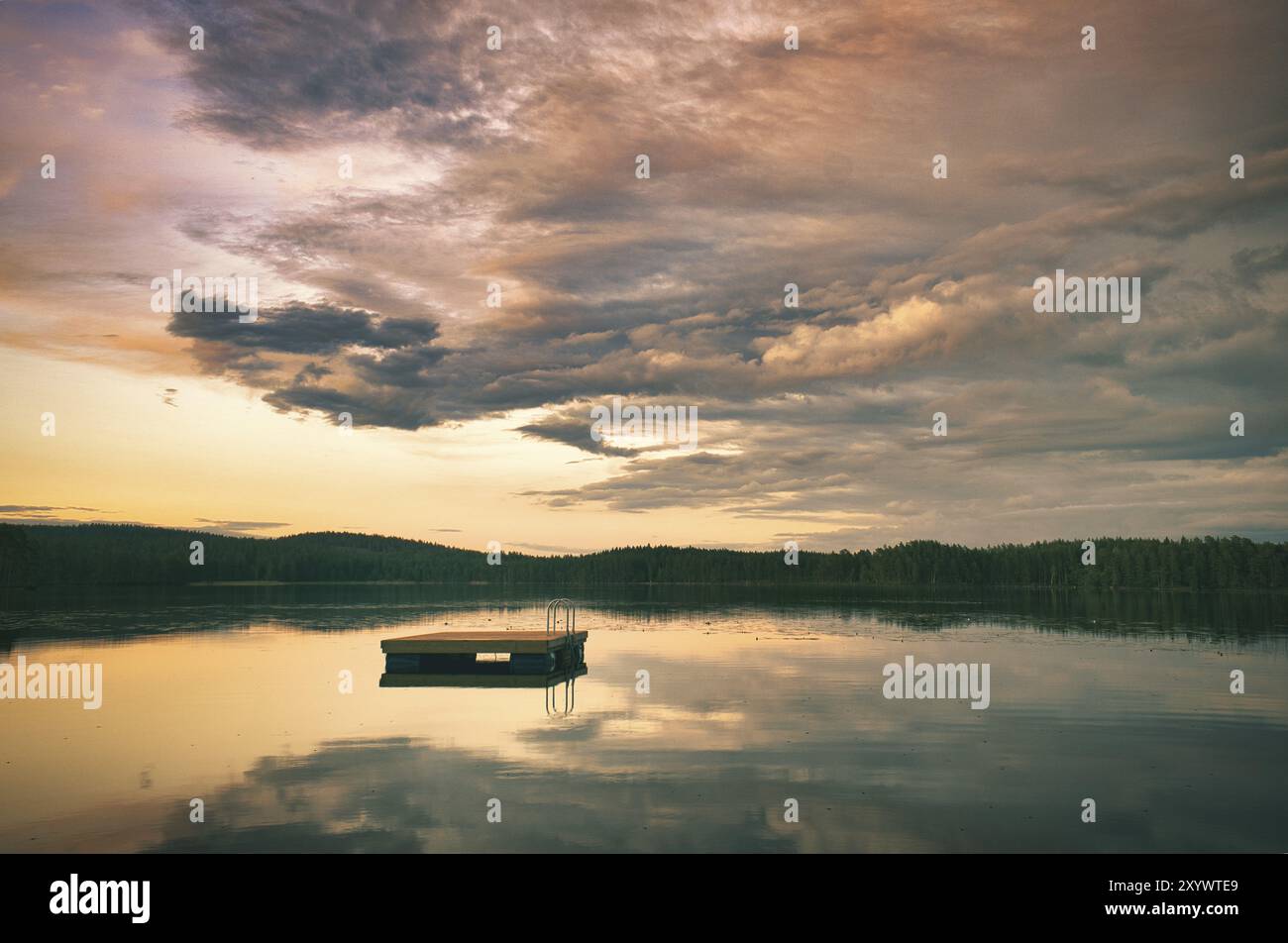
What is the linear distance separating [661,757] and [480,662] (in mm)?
18971

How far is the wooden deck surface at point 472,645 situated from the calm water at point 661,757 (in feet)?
6.59

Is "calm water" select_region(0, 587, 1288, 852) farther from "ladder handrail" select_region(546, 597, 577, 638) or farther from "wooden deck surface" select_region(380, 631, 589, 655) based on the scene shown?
"ladder handrail" select_region(546, 597, 577, 638)

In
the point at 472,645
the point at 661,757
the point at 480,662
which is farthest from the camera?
the point at 480,662

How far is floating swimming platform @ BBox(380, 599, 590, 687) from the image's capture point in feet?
109

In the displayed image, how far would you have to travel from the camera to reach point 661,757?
19.3m

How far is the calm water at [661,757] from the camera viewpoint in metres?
14.0

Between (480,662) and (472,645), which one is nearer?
(472,645)

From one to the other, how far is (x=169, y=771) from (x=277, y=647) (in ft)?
83.2

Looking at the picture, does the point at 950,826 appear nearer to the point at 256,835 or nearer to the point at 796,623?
the point at 256,835

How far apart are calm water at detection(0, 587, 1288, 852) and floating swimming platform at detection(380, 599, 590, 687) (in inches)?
60.2

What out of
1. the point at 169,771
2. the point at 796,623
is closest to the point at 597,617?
the point at 796,623

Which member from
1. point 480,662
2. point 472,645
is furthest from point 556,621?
point 472,645

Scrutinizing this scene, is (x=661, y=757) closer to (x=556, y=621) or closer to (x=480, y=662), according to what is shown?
(x=480, y=662)
